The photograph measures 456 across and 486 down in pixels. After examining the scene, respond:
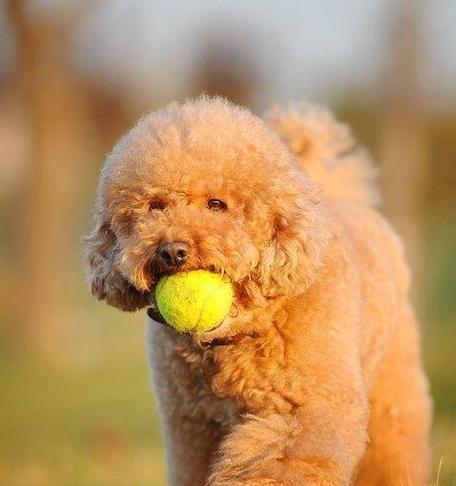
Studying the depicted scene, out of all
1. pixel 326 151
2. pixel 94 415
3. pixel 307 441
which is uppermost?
pixel 94 415

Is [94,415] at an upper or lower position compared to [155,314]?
upper

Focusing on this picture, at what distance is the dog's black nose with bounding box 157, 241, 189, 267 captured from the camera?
3982 mm

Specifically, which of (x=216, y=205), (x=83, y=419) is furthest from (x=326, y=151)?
(x=83, y=419)

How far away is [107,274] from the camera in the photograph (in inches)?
178

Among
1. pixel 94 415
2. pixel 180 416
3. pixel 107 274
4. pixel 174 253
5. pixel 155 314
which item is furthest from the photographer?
Answer: pixel 94 415

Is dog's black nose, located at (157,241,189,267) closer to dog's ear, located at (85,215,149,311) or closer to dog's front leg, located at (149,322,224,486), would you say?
dog's ear, located at (85,215,149,311)

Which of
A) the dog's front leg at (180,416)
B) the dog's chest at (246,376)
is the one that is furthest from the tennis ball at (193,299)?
the dog's front leg at (180,416)

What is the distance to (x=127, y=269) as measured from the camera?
13.7ft

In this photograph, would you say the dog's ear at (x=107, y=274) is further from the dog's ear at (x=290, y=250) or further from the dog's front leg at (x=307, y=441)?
the dog's front leg at (x=307, y=441)

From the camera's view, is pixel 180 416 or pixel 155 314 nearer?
pixel 155 314

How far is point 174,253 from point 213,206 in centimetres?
31

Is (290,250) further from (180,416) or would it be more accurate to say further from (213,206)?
(180,416)

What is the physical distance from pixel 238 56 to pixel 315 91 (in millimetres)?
5158

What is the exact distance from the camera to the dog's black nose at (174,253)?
3.98 m
